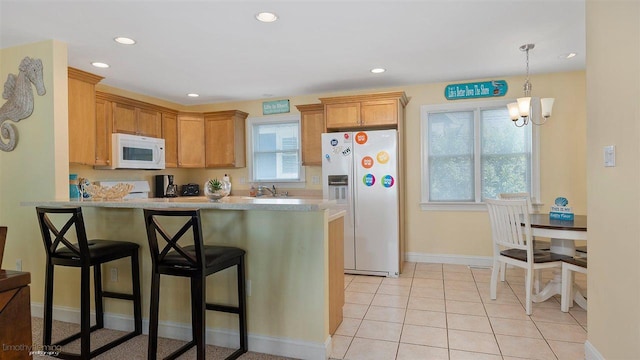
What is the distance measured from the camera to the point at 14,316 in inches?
49.8

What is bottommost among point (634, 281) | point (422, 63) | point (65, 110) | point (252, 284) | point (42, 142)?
point (252, 284)

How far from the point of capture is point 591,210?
85.3 inches

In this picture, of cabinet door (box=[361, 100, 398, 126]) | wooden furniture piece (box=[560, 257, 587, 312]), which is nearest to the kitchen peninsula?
wooden furniture piece (box=[560, 257, 587, 312])

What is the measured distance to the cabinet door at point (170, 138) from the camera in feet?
16.7

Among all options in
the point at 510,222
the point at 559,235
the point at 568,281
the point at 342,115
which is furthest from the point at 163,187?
the point at 568,281

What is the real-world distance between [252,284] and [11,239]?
8.01ft

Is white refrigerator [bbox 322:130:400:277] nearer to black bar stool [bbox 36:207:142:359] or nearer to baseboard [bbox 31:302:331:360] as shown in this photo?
baseboard [bbox 31:302:331:360]

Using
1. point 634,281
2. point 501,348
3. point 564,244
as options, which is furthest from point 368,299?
point 634,281

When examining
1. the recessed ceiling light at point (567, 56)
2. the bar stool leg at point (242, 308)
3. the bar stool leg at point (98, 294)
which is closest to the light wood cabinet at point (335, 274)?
the bar stool leg at point (242, 308)

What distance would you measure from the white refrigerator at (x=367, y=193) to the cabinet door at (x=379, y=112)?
23cm

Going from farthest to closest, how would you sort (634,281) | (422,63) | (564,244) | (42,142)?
(422,63)
(564,244)
(42,142)
(634,281)

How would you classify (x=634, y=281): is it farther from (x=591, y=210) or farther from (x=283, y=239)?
(x=283, y=239)

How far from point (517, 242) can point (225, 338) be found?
8.42 feet

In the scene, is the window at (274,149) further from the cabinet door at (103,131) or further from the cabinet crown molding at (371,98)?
the cabinet door at (103,131)
